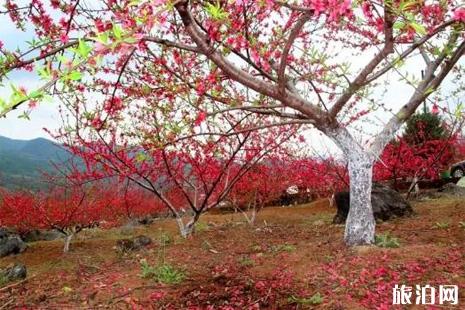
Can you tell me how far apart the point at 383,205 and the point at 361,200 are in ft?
9.66

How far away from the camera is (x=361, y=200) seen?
21.4 ft

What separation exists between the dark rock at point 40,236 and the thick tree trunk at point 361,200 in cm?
1051

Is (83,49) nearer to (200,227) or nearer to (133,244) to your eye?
(133,244)

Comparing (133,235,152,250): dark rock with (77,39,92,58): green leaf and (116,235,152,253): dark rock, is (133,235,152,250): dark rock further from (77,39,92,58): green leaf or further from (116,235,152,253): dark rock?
(77,39,92,58): green leaf

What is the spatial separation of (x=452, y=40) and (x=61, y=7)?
5.00 meters

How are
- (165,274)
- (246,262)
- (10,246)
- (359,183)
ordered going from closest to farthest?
(165,274), (359,183), (246,262), (10,246)

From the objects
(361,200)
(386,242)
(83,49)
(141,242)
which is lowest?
(141,242)

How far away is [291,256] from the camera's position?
6.80 metres

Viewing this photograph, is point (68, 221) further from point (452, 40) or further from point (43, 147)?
point (43, 147)

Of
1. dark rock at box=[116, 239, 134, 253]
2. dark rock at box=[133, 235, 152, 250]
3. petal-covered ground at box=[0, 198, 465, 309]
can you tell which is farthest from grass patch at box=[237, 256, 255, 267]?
dark rock at box=[116, 239, 134, 253]

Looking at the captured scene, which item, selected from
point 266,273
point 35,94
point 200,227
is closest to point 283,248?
point 266,273

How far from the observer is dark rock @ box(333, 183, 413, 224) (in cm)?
909

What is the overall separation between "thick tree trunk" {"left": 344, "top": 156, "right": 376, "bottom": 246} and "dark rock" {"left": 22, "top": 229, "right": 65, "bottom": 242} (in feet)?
34.5

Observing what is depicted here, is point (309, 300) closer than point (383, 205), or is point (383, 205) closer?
point (309, 300)
